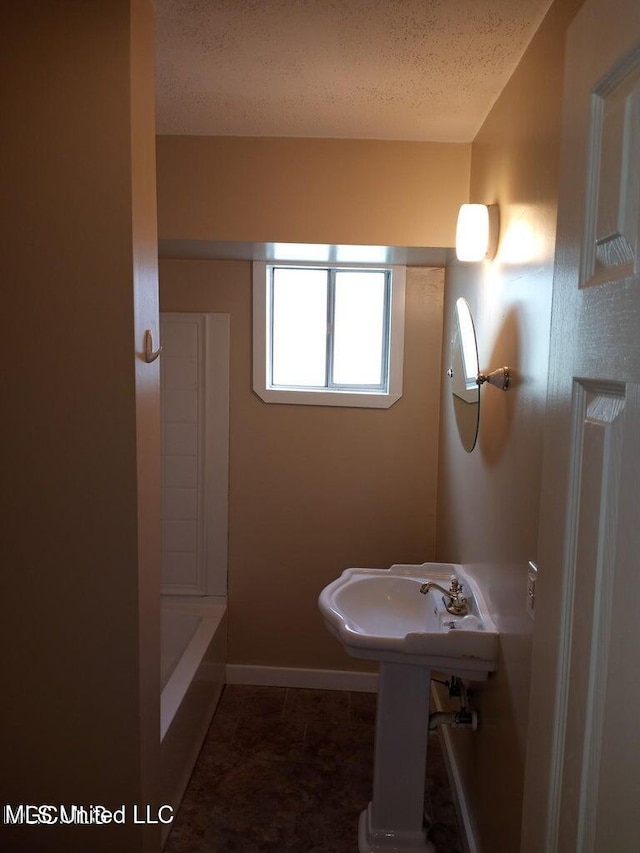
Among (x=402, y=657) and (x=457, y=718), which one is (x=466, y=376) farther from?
(x=457, y=718)

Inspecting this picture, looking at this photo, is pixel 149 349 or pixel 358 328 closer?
pixel 149 349

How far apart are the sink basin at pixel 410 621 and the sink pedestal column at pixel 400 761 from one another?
0.16 meters

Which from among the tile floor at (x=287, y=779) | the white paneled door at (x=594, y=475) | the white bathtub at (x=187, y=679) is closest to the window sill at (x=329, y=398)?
the white bathtub at (x=187, y=679)

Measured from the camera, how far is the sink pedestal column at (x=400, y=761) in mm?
2123

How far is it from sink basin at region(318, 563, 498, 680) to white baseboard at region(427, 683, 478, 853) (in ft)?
1.91

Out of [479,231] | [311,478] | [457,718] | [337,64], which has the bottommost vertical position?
[457,718]

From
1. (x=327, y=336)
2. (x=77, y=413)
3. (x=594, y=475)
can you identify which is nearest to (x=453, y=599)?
(x=77, y=413)

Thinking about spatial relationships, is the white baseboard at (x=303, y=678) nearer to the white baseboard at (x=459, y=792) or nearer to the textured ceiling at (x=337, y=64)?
the white baseboard at (x=459, y=792)

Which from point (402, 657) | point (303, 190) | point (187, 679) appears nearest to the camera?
point (402, 657)

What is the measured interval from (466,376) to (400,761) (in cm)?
131

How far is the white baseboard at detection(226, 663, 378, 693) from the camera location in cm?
326

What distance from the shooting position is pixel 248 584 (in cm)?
324

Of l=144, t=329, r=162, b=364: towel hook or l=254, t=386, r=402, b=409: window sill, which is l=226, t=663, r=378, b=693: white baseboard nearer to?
l=254, t=386, r=402, b=409: window sill

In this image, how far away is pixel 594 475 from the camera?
2.55 ft
